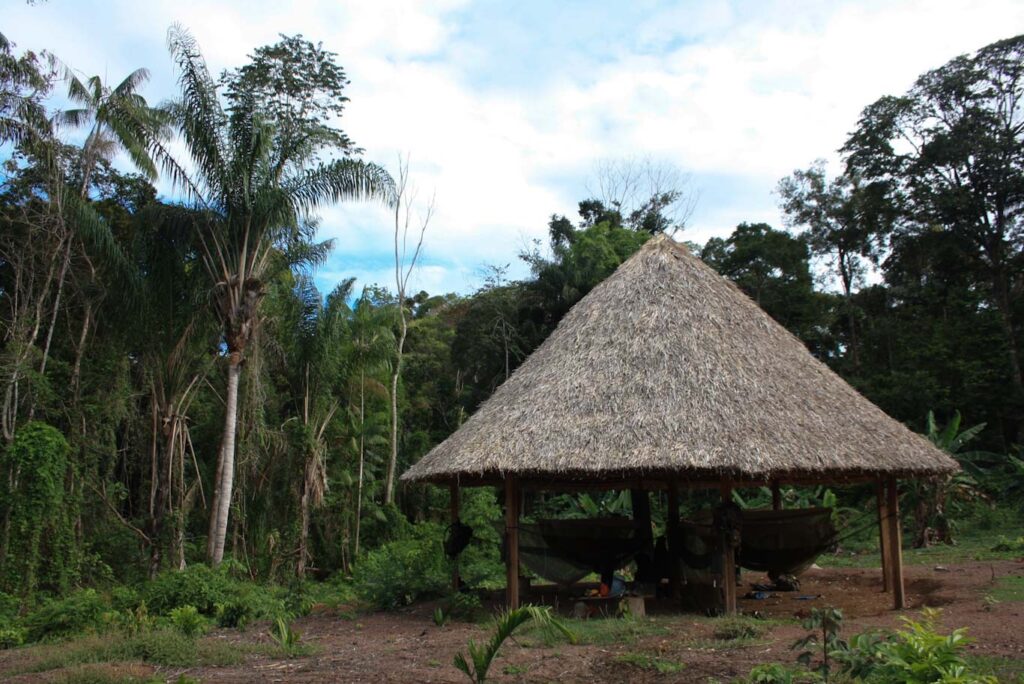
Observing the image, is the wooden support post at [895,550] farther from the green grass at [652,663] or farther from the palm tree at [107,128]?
the palm tree at [107,128]

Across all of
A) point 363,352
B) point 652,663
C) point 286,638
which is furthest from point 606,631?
point 363,352

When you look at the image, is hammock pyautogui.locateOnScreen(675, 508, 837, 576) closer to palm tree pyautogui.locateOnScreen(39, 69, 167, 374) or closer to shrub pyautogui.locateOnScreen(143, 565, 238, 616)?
shrub pyautogui.locateOnScreen(143, 565, 238, 616)

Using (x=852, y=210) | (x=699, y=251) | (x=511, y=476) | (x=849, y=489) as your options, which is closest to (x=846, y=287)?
(x=852, y=210)

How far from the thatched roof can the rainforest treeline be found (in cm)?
506

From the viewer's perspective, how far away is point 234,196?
12.9 metres

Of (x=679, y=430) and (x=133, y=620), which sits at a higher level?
(x=679, y=430)

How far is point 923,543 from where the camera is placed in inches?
617

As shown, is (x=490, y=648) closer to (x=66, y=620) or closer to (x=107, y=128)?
(x=66, y=620)

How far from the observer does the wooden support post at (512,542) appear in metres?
8.98

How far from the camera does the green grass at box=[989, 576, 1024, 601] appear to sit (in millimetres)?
9109

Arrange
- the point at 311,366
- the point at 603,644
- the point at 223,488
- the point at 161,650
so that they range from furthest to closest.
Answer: the point at 311,366, the point at 223,488, the point at 603,644, the point at 161,650

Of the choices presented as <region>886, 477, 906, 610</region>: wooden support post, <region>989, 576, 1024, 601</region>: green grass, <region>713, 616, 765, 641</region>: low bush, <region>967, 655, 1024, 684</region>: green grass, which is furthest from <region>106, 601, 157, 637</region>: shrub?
<region>989, 576, 1024, 601</region>: green grass

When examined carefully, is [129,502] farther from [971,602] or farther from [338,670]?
[971,602]

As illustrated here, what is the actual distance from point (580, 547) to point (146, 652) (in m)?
4.88
